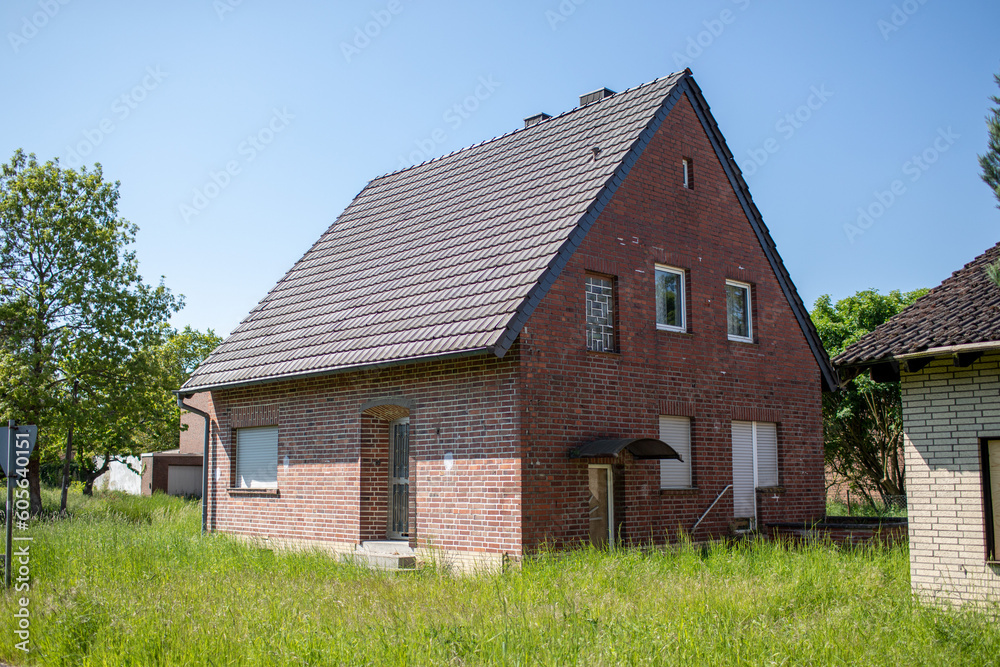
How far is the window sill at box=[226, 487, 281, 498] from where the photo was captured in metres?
16.4

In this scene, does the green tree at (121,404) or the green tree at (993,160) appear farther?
the green tree at (121,404)

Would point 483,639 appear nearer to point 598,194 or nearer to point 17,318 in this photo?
point 598,194

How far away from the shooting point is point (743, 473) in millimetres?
16219

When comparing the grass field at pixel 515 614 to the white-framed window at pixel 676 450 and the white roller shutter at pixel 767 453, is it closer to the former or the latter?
the white-framed window at pixel 676 450

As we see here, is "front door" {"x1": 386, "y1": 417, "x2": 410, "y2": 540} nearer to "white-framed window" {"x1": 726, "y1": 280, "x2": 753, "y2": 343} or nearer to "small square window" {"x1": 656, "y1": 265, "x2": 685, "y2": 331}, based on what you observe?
"small square window" {"x1": 656, "y1": 265, "x2": 685, "y2": 331}

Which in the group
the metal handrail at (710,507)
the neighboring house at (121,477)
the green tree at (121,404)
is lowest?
the neighboring house at (121,477)

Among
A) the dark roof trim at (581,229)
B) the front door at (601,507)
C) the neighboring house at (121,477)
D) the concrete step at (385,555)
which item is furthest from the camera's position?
the neighboring house at (121,477)

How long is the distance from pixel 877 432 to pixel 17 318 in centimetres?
2406

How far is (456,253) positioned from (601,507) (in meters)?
4.94

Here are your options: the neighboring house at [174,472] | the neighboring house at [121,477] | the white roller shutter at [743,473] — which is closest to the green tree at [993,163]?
the white roller shutter at [743,473]

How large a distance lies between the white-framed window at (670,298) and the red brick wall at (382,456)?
3.74m

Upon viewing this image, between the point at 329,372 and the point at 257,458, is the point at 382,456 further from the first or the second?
the point at 257,458

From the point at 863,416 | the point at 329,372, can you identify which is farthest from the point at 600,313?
the point at 863,416

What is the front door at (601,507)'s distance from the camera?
13.7 metres
